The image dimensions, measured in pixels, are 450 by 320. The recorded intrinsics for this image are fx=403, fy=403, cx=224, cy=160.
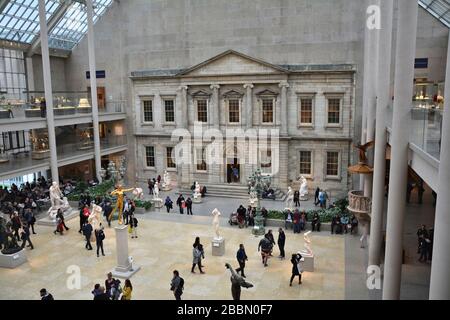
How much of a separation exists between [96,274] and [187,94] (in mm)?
17726

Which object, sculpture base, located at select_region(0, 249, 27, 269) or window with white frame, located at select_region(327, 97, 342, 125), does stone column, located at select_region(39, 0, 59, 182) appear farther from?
window with white frame, located at select_region(327, 97, 342, 125)

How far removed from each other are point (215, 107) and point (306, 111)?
664 cm

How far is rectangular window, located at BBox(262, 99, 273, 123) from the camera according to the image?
29.0 metres

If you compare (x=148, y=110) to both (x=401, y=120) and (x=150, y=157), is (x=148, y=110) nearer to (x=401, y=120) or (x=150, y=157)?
(x=150, y=157)

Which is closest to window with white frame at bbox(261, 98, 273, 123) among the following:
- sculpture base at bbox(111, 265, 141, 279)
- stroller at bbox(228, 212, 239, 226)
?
stroller at bbox(228, 212, 239, 226)

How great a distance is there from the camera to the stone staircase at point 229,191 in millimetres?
29000

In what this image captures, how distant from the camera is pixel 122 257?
1587 centimetres

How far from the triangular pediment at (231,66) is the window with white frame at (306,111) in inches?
102

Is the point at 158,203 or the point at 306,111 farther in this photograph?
the point at 306,111

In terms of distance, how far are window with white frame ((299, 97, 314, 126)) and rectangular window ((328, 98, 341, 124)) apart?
4.03 feet

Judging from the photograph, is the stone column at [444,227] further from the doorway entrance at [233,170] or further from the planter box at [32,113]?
the planter box at [32,113]

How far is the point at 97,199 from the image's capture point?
24672mm

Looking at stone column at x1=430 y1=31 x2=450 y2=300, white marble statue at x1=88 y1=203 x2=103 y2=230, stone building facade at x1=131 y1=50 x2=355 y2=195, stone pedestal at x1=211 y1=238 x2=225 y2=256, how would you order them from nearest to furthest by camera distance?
stone column at x1=430 y1=31 x2=450 y2=300, stone pedestal at x1=211 y1=238 x2=225 y2=256, white marble statue at x1=88 y1=203 x2=103 y2=230, stone building facade at x1=131 y1=50 x2=355 y2=195

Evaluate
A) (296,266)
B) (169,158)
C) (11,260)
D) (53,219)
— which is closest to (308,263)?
(296,266)
